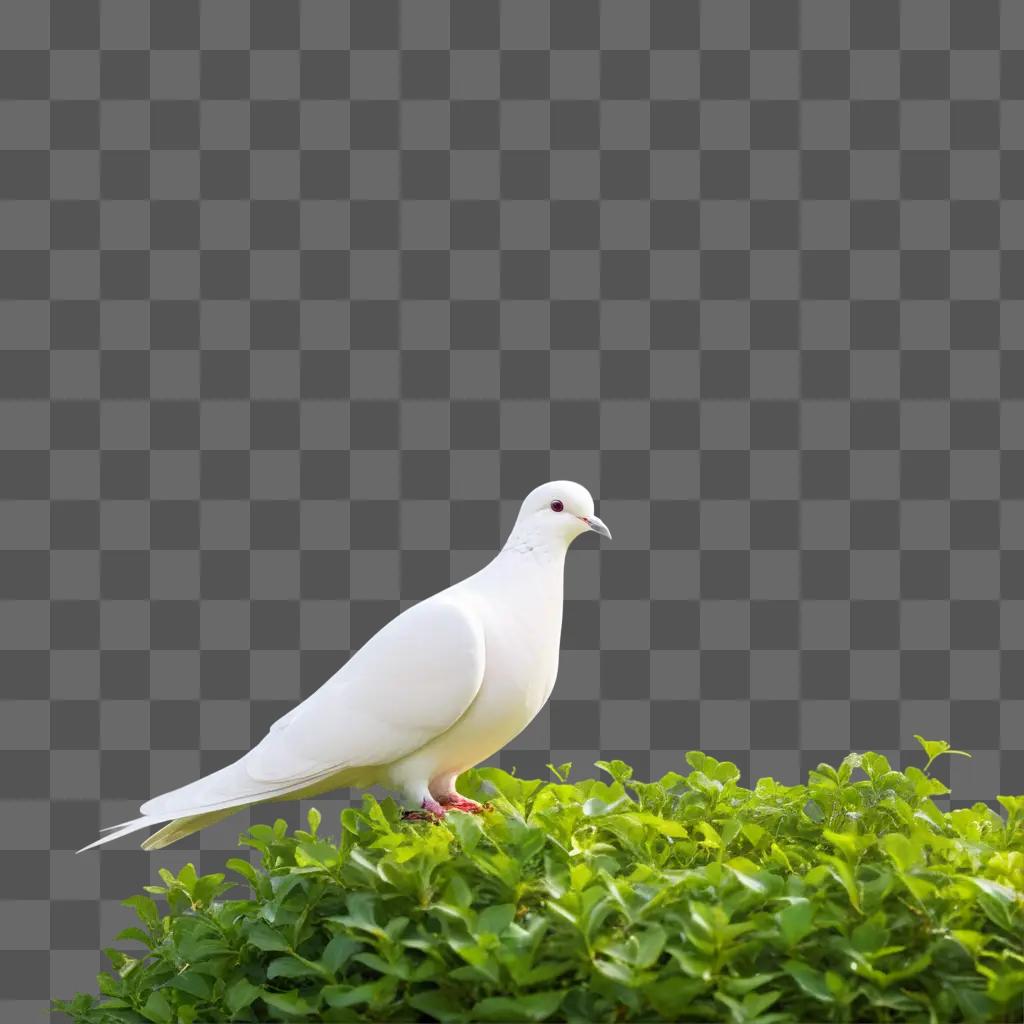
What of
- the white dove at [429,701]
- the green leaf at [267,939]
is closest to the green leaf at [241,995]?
the green leaf at [267,939]

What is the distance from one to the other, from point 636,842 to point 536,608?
0.93 meters

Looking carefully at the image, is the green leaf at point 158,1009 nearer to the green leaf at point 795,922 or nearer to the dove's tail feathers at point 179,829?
the dove's tail feathers at point 179,829

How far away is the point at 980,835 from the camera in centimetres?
532

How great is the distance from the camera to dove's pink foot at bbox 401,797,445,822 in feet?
18.0

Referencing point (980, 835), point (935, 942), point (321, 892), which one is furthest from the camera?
point (980, 835)

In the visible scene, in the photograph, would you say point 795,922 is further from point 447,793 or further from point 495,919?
point 447,793

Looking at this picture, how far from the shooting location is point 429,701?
17.7ft

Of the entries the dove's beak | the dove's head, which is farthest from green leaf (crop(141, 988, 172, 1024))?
the dove's beak

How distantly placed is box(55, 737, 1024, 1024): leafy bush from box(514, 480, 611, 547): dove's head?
908 millimetres

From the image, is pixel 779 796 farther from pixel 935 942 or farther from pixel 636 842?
pixel 935 942

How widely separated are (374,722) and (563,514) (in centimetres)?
102

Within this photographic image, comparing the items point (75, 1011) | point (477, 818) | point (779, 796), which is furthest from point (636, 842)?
point (75, 1011)

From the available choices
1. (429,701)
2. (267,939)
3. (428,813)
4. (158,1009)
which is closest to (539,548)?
(429,701)

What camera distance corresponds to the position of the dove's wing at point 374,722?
5.41 m
